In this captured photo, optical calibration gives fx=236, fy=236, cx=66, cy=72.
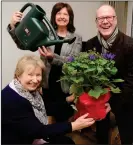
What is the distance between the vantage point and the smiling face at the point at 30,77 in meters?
1.12

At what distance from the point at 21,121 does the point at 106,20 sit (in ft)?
2.09

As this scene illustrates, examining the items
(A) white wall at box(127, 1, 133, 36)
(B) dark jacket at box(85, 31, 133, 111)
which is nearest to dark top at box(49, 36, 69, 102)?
(B) dark jacket at box(85, 31, 133, 111)

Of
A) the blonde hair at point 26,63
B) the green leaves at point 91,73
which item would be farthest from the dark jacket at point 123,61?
the blonde hair at point 26,63

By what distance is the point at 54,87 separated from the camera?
1239mm

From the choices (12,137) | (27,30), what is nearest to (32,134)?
(12,137)

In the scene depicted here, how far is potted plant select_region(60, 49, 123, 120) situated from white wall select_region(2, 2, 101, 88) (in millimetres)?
211

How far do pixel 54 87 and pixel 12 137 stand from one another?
323 millimetres

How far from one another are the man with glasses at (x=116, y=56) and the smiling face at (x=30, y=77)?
30cm

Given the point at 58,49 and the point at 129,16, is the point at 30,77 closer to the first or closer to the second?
the point at 58,49

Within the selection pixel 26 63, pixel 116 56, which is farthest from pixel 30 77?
pixel 116 56

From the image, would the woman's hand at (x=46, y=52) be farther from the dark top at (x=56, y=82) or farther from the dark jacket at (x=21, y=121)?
the dark jacket at (x=21, y=121)

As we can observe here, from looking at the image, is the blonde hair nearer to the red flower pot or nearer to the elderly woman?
the elderly woman

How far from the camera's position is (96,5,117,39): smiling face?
1.17 m

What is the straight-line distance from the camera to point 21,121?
3.53 feet
